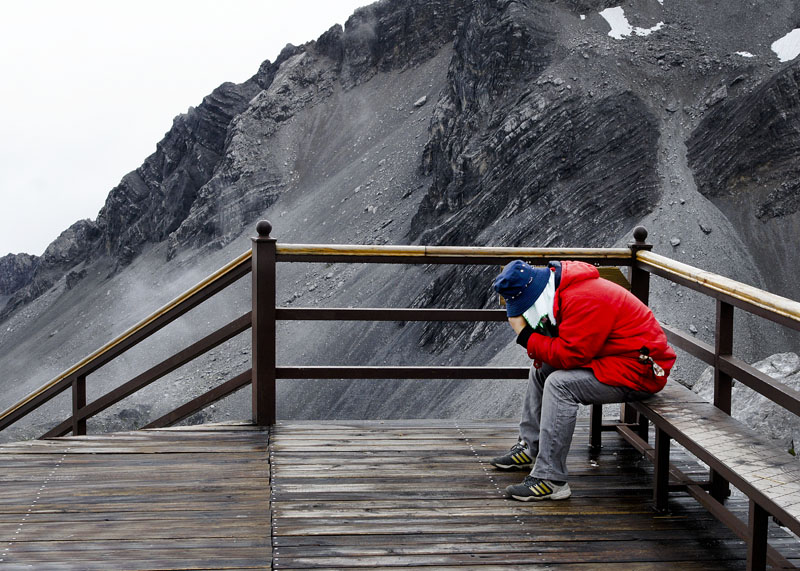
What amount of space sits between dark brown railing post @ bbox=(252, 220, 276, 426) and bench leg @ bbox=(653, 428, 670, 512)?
8.60ft

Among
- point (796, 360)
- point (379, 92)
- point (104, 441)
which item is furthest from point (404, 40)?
point (104, 441)

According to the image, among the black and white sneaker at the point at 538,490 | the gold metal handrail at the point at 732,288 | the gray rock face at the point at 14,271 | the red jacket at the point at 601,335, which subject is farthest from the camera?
the gray rock face at the point at 14,271

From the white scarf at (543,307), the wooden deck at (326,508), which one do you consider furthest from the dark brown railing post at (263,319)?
the white scarf at (543,307)

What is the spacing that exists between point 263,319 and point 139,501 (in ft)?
5.26

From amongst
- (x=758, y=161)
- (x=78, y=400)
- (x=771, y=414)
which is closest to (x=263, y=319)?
(x=78, y=400)

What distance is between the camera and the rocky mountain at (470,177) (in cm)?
2514

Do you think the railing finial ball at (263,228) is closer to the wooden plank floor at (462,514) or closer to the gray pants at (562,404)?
the wooden plank floor at (462,514)

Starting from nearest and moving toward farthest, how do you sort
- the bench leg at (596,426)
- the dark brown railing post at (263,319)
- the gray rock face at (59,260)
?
1. the bench leg at (596,426)
2. the dark brown railing post at (263,319)
3. the gray rock face at (59,260)

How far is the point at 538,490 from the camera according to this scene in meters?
4.75

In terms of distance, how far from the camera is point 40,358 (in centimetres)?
4934

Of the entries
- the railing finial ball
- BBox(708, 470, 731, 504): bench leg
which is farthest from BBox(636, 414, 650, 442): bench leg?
the railing finial ball

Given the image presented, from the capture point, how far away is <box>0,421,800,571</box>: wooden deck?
404 cm

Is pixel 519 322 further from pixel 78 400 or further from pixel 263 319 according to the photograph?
pixel 78 400

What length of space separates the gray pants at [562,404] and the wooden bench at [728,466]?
0.24 m
